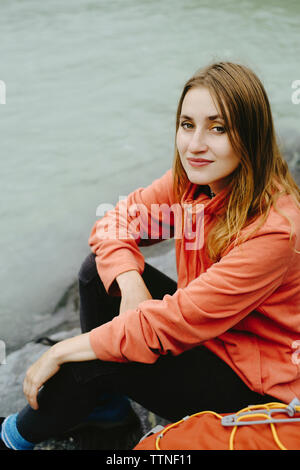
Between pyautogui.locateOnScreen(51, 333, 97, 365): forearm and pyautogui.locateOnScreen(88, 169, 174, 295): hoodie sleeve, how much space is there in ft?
0.93

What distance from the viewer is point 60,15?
26.3 feet

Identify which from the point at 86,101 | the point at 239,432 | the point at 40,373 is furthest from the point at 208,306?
the point at 86,101

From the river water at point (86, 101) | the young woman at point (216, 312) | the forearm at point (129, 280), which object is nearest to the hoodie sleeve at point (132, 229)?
the forearm at point (129, 280)

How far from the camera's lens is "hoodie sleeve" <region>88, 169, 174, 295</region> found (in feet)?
5.58

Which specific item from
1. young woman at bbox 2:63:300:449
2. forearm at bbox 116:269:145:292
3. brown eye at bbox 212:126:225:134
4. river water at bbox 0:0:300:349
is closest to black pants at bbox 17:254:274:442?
young woman at bbox 2:63:300:449

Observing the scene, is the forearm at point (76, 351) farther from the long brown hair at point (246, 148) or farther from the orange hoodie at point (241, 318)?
the long brown hair at point (246, 148)

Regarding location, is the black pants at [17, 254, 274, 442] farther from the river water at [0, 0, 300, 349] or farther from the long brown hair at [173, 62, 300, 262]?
the river water at [0, 0, 300, 349]

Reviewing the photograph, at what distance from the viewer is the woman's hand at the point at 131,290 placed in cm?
159

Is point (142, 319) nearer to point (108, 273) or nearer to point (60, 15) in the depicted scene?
point (108, 273)

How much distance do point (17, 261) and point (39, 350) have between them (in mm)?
944

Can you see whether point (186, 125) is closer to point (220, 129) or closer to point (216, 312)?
point (220, 129)

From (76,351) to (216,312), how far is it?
44cm

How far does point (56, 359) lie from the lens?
1.44 metres
